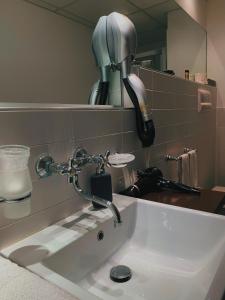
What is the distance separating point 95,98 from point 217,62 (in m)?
1.80

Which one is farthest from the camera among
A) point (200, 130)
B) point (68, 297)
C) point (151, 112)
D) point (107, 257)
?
point (200, 130)

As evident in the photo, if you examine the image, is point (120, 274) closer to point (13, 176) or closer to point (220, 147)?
point (13, 176)

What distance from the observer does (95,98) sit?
107cm

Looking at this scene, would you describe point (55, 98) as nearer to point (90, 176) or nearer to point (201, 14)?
point (90, 176)

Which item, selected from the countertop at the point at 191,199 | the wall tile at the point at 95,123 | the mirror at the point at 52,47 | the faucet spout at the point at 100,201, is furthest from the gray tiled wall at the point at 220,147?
the faucet spout at the point at 100,201

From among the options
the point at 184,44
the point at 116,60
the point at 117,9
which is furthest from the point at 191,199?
the point at 184,44

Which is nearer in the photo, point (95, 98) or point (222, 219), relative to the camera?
point (222, 219)

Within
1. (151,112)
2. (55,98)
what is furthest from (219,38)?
(55,98)

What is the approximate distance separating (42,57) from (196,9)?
5.83ft

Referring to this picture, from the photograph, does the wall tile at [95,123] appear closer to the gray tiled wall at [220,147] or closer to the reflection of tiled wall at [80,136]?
the reflection of tiled wall at [80,136]

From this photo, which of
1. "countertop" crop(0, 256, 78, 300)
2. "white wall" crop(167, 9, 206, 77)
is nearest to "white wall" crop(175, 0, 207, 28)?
"white wall" crop(167, 9, 206, 77)

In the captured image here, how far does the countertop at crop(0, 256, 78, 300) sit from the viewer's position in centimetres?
44

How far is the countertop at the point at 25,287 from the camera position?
439mm

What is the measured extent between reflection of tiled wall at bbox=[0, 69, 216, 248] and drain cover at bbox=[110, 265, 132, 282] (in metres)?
0.24
